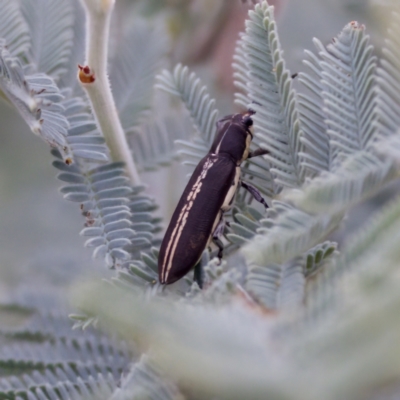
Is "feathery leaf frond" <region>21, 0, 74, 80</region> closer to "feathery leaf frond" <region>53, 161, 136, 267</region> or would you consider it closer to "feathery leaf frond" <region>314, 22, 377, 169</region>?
"feathery leaf frond" <region>53, 161, 136, 267</region>

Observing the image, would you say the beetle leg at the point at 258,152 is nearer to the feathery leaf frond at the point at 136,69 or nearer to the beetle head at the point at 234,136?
the beetle head at the point at 234,136

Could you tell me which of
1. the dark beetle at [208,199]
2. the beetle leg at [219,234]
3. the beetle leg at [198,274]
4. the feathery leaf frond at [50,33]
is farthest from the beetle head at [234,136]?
the feathery leaf frond at [50,33]

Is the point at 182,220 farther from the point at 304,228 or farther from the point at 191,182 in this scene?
the point at 304,228

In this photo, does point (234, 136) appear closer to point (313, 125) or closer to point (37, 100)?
point (313, 125)

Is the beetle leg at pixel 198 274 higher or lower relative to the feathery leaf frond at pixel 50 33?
lower

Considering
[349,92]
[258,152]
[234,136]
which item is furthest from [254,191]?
[349,92]
